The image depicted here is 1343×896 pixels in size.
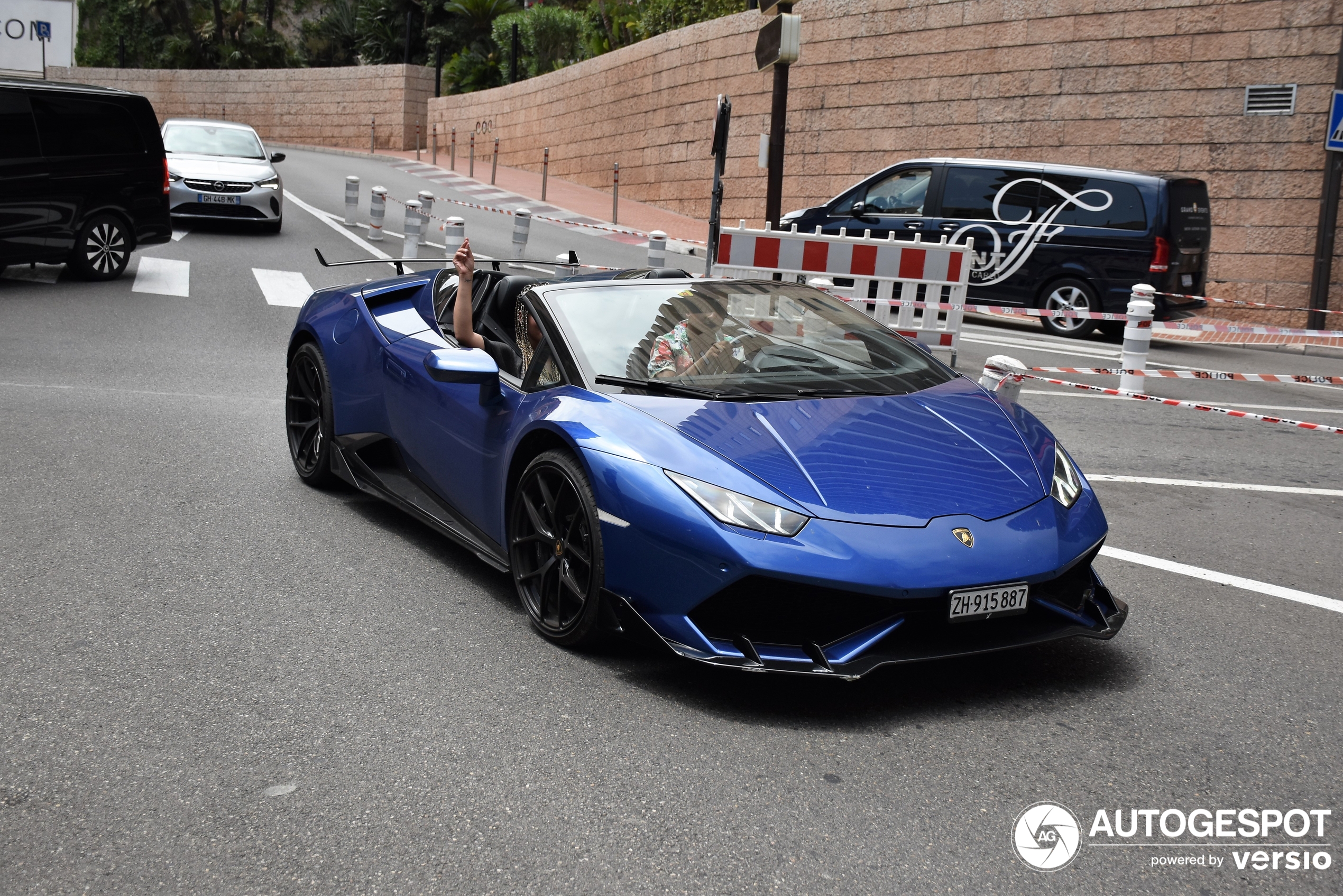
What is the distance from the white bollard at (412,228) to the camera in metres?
16.3

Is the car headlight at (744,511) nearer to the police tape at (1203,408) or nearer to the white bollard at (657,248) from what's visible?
the police tape at (1203,408)

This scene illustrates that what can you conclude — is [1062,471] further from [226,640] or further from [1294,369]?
[1294,369]

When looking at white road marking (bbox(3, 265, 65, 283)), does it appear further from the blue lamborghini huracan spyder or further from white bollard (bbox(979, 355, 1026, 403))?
white bollard (bbox(979, 355, 1026, 403))

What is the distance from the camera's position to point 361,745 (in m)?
3.40

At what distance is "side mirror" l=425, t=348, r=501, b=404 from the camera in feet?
14.9

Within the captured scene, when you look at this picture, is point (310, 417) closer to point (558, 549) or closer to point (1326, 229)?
point (558, 549)

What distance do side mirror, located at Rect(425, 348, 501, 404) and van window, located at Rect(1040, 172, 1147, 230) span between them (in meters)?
11.4

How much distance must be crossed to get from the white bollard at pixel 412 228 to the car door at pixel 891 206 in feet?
16.9

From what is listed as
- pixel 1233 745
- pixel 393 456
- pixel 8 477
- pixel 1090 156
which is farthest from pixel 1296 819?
pixel 1090 156

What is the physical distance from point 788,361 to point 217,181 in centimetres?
1523

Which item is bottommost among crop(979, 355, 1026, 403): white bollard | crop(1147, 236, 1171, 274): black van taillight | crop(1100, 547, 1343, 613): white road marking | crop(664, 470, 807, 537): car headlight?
crop(1100, 547, 1343, 613): white road marking

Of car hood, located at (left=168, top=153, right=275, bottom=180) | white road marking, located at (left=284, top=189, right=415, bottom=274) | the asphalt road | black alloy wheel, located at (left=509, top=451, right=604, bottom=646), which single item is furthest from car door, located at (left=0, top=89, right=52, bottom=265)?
black alloy wheel, located at (left=509, top=451, right=604, bottom=646)

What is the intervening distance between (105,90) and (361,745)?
11785 millimetres

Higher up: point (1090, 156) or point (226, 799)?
point (1090, 156)
